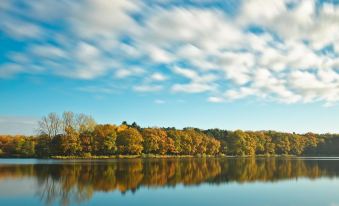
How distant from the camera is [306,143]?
16125 centimetres

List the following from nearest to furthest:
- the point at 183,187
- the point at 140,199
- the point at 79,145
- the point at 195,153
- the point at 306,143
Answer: the point at 140,199, the point at 183,187, the point at 79,145, the point at 195,153, the point at 306,143

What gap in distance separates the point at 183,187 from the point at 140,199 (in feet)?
23.4

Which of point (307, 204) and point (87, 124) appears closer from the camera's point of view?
point (307, 204)

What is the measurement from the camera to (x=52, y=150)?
92812 mm

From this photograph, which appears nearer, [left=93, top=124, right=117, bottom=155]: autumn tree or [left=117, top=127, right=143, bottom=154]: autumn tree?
[left=93, top=124, right=117, bottom=155]: autumn tree

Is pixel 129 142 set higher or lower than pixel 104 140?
lower

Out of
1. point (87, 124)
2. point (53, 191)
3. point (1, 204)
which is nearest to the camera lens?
point (1, 204)

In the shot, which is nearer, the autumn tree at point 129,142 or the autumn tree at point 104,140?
the autumn tree at point 104,140

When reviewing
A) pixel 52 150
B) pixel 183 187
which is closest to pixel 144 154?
pixel 52 150

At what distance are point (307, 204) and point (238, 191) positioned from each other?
6.61m

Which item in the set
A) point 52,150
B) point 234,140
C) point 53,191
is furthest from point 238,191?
point 234,140

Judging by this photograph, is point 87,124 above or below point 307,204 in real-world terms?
above

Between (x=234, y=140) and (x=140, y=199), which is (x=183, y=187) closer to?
(x=140, y=199)

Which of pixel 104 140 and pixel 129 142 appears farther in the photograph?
pixel 129 142
